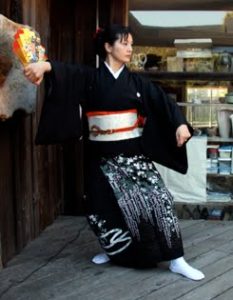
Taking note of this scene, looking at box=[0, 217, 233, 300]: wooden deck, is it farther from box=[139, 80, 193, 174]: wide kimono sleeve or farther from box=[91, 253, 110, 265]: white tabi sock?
box=[139, 80, 193, 174]: wide kimono sleeve

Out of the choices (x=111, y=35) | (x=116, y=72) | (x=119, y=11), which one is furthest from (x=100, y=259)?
(x=119, y=11)

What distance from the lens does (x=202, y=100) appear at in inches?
186

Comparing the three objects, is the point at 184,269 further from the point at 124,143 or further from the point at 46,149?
the point at 46,149

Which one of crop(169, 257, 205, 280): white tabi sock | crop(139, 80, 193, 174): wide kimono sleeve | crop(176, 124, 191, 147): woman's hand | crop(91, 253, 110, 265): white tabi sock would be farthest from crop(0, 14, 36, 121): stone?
crop(169, 257, 205, 280): white tabi sock

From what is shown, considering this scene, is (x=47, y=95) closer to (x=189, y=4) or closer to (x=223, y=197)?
(x=189, y=4)

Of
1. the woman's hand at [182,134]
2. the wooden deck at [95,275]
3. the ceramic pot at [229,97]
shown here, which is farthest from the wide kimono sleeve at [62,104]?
the ceramic pot at [229,97]

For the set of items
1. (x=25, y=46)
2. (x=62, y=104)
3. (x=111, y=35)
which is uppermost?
(x=111, y=35)

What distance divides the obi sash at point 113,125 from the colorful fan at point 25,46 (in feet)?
1.92

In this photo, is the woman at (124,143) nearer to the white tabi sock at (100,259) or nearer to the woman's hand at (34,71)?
the white tabi sock at (100,259)

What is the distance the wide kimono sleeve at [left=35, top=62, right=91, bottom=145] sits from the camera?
332 cm

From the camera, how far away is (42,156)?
14.0ft

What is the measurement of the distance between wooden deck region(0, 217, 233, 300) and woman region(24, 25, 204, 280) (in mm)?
122

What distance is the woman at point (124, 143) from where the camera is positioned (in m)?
3.40

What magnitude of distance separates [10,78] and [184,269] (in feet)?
5.19
